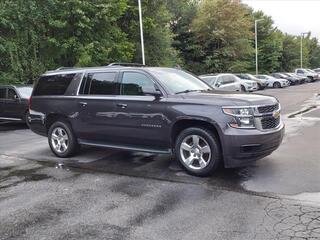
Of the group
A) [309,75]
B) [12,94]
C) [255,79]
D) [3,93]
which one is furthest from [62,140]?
[309,75]

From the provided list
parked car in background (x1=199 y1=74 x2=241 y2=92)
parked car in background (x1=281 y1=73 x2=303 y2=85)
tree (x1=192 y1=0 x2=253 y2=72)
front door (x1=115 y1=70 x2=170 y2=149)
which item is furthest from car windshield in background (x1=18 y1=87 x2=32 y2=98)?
parked car in background (x1=281 y1=73 x2=303 y2=85)

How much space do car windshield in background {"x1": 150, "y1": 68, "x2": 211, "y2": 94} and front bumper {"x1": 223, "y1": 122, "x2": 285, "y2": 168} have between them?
4.54 ft

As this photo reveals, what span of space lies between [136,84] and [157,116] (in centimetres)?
81

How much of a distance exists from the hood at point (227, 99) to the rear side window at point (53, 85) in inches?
113

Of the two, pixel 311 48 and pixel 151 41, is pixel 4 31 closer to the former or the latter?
pixel 151 41

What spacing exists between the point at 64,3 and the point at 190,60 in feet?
77.8

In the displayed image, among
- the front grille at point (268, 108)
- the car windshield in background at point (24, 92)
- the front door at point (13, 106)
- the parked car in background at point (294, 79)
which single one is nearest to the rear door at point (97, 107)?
the front grille at point (268, 108)

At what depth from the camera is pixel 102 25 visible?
1094 inches

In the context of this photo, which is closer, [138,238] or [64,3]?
[138,238]

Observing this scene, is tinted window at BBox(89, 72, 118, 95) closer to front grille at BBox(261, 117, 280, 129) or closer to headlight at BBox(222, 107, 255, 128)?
headlight at BBox(222, 107, 255, 128)

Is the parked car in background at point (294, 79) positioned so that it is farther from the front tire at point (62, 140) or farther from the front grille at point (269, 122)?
the front grille at point (269, 122)

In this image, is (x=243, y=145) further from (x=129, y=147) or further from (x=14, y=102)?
(x=14, y=102)

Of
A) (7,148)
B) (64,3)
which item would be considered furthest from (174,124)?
(64,3)

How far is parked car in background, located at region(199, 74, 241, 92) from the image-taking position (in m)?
23.5
